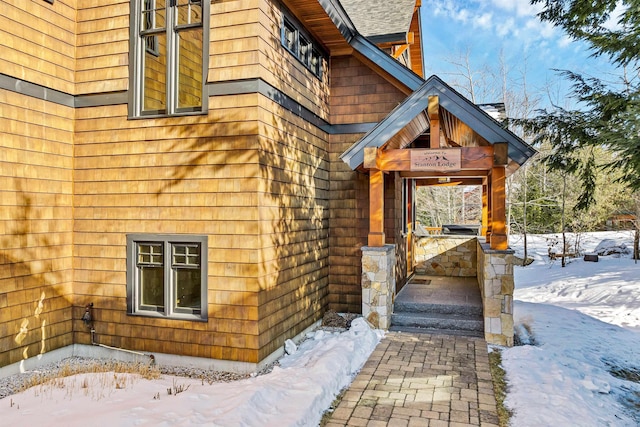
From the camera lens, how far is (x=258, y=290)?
5.33 meters

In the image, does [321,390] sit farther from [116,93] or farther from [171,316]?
[116,93]

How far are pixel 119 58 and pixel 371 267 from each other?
192 inches

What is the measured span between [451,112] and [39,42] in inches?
226

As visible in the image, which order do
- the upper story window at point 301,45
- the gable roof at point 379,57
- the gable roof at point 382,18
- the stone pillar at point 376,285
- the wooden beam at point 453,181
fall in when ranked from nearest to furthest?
1. the upper story window at point 301,45
2. the stone pillar at point 376,285
3. the gable roof at point 379,57
4. the gable roof at point 382,18
5. the wooden beam at point 453,181

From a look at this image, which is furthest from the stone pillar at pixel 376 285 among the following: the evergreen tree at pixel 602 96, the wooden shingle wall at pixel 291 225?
the evergreen tree at pixel 602 96

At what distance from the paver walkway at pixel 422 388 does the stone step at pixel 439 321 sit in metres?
0.44

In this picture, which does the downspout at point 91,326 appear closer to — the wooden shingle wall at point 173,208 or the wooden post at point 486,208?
the wooden shingle wall at point 173,208

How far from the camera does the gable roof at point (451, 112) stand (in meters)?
6.24

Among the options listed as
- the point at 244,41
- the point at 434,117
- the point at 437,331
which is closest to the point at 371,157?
the point at 434,117

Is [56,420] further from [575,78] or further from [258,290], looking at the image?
[575,78]

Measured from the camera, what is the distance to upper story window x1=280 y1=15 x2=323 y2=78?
6344 mm

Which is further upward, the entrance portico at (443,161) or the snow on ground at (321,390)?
the entrance portico at (443,161)

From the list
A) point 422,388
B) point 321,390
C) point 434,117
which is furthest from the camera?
point 434,117

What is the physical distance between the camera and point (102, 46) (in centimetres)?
598
